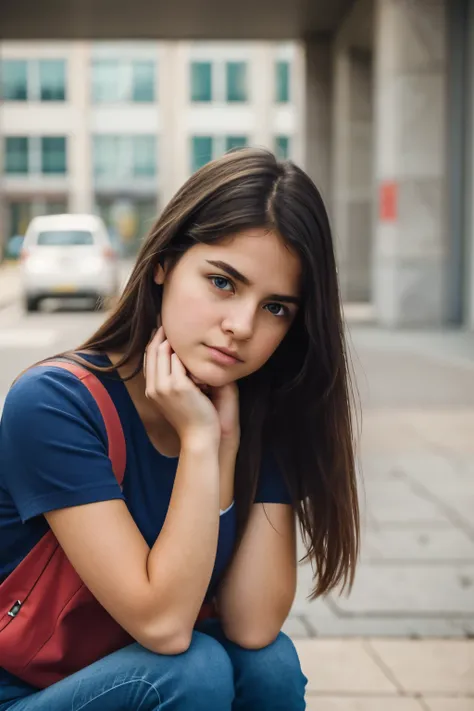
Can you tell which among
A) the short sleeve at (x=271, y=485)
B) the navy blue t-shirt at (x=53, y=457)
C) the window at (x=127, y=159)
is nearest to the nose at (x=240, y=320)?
the navy blue t-shirt at (x=53, y=457)

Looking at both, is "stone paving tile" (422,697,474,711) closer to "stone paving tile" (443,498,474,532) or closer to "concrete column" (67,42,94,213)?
"stone paving tile" (443,498,474,532)

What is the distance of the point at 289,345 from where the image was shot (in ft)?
7.33

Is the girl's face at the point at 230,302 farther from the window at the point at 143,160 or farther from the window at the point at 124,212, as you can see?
the window at the point at 143,160

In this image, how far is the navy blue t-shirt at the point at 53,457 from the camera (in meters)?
1.88

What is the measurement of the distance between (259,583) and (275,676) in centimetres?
18

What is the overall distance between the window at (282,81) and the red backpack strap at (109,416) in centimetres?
4650

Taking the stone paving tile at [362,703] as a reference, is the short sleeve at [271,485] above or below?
above

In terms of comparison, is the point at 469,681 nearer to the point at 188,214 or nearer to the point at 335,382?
the point at 335,382

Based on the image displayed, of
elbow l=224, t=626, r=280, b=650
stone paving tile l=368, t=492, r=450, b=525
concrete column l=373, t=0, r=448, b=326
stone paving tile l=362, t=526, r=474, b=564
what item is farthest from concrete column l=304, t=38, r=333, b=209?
elbow l=224, t=626, r=280, b=650

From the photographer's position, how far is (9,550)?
197 centimetres

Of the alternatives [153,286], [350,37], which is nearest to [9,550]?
[153,286]

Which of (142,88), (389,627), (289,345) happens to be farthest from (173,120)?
(289,345)

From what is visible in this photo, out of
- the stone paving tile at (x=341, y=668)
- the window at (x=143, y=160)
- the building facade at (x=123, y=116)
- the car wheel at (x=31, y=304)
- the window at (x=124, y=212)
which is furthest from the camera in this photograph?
the window at (x=124, y=212)

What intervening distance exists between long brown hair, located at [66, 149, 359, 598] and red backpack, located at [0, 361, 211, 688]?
160 millimetres
